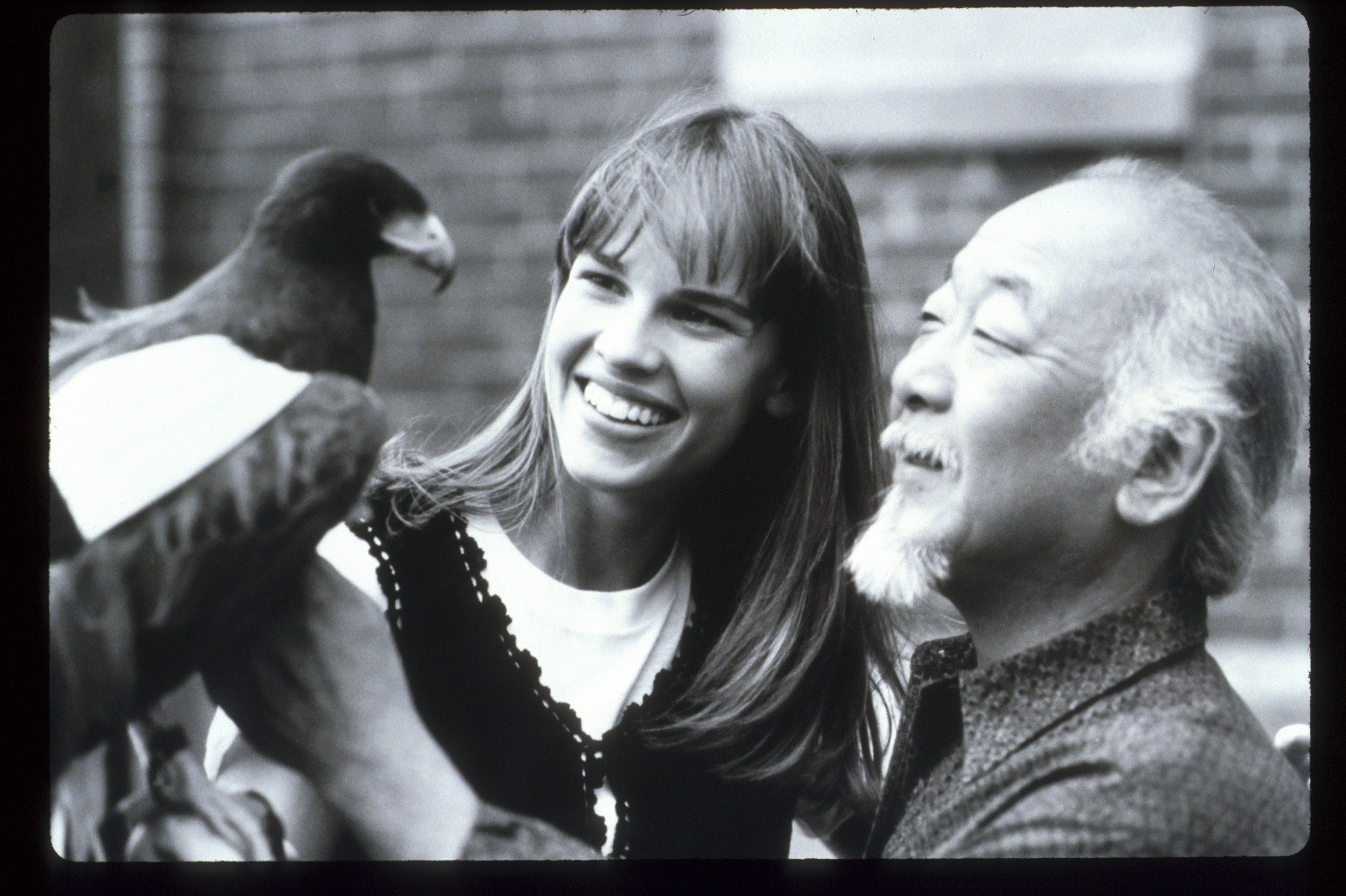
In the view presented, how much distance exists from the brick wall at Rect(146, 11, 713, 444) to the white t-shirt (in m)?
0.22

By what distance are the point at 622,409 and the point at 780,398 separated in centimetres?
23

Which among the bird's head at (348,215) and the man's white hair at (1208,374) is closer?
the man's white hair at (1208,374)

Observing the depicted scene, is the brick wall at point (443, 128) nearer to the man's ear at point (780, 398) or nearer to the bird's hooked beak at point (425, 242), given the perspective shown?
the bird's hooked beak at point (425, 242)

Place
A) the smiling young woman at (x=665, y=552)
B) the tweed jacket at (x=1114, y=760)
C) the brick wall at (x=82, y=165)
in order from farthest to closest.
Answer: the brick wall at (x=82, y=165) → the smiling young woman at (x=665, y=552) → the tweed jacket at (x=1114, y=760)

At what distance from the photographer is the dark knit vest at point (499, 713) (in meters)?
1.89

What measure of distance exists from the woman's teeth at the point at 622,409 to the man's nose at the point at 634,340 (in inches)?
1.9

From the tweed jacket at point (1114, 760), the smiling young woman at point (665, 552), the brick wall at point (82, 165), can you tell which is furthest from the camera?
the brick wall at point (82, 165)

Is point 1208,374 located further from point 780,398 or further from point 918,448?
point 780,398

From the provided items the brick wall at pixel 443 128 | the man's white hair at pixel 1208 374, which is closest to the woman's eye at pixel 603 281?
the brick wall at pixel 443 128

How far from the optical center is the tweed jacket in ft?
5.73

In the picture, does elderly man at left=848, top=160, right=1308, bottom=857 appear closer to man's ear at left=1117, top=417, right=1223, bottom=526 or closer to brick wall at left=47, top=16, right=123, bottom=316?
man's ear at left=1117, top=417, right=1223, bottom=526

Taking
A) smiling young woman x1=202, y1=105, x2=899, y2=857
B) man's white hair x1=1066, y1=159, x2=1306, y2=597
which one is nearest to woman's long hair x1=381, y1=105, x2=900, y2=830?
smiling young woman x1=202, y1=105, x2=899, y2=857

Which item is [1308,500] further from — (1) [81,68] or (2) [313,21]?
(1) [81,68]

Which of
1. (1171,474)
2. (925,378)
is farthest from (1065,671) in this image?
(925,378)
